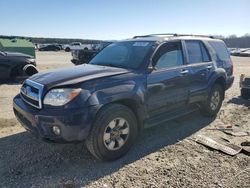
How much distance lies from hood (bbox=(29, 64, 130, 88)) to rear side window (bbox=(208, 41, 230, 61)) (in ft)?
9.75

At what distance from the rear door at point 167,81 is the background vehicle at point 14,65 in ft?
24.1

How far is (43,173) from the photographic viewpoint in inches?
152

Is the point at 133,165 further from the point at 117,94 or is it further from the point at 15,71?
the point at 15,71

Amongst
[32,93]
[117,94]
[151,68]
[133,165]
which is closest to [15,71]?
[32,93]

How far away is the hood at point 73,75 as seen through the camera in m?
4.02

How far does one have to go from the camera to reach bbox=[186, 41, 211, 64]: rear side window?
5730 mm

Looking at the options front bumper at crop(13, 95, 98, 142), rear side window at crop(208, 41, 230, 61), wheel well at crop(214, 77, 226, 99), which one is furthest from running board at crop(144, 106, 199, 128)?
rear side window at crop(208, 41, 230, 61)

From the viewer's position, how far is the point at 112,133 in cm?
419

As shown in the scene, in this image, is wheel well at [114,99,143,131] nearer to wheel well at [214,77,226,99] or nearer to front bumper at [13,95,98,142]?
front bumper at [13,95,98,142]

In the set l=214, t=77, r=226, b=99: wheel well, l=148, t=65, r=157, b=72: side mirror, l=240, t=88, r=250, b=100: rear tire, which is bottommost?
l=240, t=88, r=250, b=100: rear tire

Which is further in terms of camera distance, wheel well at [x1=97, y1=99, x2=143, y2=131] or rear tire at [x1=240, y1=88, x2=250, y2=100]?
rear tire at [x1=240, y1=88, x2=250, y2=100]

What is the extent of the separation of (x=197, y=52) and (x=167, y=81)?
4.77ft

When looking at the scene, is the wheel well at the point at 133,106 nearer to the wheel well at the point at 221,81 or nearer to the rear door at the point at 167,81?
the rear door at the point at 167,81

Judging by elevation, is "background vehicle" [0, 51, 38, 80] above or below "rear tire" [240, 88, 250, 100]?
above
